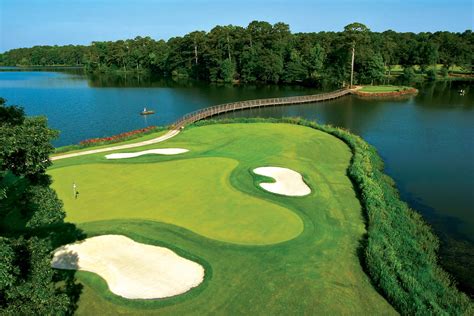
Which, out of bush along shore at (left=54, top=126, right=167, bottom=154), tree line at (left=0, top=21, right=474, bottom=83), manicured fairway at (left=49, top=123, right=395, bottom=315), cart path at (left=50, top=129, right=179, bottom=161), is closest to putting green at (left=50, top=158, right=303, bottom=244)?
manicured fairway at (left=49, top=123, right=395, bottom=315)

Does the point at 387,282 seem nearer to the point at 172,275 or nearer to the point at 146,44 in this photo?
the point at 172,275

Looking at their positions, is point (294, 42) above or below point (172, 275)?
above

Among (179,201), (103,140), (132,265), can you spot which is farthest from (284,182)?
(103,140)

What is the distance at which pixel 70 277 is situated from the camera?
55.0 feet

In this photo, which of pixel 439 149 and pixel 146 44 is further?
pixel 146 44

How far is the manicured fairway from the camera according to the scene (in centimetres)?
1538

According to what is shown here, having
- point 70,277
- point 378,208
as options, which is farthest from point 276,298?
point 378,208

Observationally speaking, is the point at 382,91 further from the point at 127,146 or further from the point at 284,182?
the point at 284,182

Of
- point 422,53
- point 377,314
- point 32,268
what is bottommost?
point 377,314

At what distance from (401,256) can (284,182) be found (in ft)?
35.6

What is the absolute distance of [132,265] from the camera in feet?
58.7

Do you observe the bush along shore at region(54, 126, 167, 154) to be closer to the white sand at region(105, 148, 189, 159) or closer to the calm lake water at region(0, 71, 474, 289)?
the white sand at region(105, 148, 189, 159)

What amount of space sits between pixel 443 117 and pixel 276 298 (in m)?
56.3

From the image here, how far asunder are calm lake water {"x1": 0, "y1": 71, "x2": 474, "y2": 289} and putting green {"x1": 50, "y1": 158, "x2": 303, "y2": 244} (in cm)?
1069
